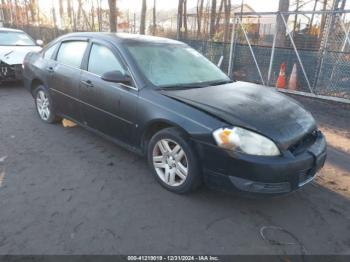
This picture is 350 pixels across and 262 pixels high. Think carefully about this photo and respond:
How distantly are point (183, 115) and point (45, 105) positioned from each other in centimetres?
326

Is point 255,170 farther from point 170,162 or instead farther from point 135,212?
point 135,212

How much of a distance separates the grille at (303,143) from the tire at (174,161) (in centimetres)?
92

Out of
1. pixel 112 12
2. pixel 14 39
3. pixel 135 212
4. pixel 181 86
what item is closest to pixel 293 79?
pixel 181 86

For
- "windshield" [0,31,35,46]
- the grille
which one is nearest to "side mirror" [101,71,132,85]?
the grille

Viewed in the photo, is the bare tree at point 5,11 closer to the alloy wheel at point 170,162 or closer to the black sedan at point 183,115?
the black sedan at point 183,115

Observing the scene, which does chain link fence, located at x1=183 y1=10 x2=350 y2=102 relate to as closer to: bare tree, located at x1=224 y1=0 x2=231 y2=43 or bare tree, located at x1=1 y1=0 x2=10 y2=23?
bare tree, located at x1=224 y1=0 x2=231 y2=43

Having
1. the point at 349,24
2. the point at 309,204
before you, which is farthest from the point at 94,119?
the point at 349,24

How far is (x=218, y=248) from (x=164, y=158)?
115 centimetres

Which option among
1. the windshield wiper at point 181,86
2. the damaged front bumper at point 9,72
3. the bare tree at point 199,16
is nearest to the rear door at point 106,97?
the windshield wiper at point 181,86

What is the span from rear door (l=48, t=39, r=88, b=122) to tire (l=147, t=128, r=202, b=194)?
1615 millimetres

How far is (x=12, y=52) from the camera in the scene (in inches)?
322

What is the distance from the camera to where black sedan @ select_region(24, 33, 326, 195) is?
9.23 ft

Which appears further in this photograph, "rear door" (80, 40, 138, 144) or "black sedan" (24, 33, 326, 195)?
"rear door" (80, 40, 138, 144)

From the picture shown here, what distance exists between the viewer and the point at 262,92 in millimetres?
3859
